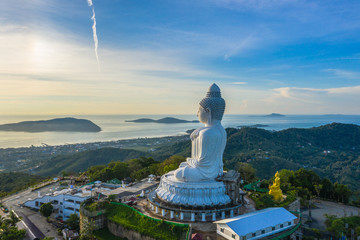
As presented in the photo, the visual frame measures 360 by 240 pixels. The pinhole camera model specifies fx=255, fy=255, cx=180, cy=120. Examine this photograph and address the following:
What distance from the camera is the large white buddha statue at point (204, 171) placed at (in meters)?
19.9

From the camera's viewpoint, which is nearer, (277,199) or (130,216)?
(130,216)

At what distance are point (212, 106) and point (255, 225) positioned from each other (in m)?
10.1

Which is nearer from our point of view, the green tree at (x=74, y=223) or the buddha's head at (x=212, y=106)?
the buddha's head at (x=212, y=106)

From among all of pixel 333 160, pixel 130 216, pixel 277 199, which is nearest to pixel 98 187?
pixel 130 216

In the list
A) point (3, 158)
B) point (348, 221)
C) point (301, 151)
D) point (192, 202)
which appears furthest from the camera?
point (3, 158)

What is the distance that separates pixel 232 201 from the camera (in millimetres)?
20562

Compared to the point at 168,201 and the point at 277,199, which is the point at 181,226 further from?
the point at 277,199

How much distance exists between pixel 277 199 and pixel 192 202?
945cm

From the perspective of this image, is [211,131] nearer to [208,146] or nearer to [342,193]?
[208,146]

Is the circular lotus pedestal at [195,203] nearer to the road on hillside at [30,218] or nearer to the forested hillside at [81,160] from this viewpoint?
the road on hillside at [30,218]

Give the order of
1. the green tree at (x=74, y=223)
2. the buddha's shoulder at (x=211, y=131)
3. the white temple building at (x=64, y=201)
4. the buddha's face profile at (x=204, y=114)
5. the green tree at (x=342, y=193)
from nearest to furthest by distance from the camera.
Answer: the buddha's shoulder at (x=211, y=131) < the buddha's face profile at (x=204, y=114) < the green tree at (x=74, y=223) < the white temple building at (x=64, y=201) < the green tree at (x=342, y=193)

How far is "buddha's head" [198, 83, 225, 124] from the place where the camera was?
22.3 metres

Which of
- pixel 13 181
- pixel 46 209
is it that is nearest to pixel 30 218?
pixel 46 209

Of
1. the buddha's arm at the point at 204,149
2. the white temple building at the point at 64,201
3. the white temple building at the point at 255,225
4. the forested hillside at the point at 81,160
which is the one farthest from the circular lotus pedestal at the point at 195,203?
the forested hillside at the point at 81,160
